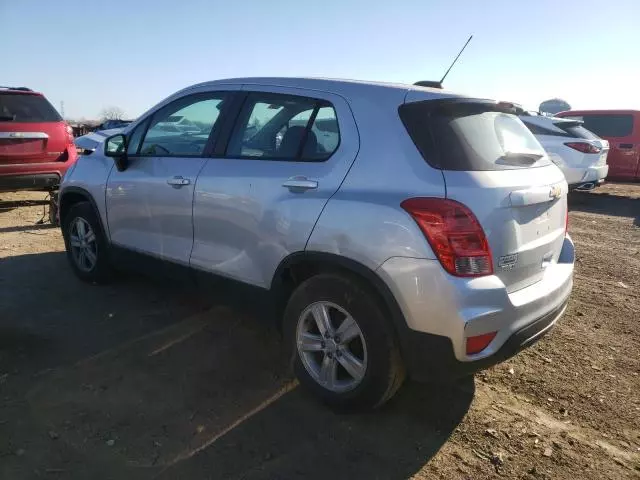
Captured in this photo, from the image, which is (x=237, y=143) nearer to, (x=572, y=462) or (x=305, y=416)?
(x=305, y=416)

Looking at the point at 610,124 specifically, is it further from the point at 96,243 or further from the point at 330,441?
the point at 330,441

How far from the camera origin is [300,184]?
2.94 metres

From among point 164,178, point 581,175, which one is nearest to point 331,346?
point 164,178

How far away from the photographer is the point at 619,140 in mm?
12203

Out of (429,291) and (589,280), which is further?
(589,280)

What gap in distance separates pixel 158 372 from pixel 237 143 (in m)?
1.55

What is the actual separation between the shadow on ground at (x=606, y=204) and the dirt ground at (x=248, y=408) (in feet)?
20.7

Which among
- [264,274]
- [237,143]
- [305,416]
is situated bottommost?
[305,416]

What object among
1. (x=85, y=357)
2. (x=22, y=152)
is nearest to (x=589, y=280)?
(x=85, y=357)

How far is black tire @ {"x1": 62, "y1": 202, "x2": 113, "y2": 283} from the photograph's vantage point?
15.1 ft

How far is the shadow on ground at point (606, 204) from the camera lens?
32.4 ft

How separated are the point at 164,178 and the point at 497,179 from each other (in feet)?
7.66

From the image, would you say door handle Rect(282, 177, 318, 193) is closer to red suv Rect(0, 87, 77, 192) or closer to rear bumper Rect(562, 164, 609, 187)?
red suv Rect(0, 87, 77, 192)

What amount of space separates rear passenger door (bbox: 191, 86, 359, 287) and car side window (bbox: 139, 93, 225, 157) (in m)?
0.25
